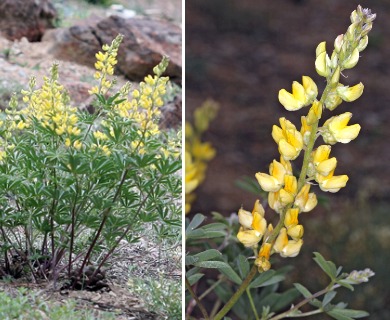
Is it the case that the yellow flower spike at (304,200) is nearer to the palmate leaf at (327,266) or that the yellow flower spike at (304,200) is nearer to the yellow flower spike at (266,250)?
the yellow flower spike at (266,250)

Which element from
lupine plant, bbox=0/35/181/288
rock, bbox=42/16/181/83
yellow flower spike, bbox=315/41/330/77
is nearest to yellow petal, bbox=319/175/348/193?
yellow flower spike, bbox=315/41/330/77

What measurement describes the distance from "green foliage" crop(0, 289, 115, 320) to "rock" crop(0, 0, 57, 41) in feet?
5.78

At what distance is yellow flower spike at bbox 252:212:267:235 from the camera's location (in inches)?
37.3

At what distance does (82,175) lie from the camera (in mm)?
1439

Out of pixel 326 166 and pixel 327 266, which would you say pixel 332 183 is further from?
pixel 327 266

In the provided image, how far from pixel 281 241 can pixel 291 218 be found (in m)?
0.04

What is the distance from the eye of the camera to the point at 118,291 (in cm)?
161

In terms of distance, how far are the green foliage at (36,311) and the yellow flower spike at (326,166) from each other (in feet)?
1.86

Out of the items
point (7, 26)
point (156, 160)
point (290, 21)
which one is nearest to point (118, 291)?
point (156, 160)

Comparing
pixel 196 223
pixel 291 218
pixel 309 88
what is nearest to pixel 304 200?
pixel 291 218

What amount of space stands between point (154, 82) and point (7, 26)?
1.81 metres

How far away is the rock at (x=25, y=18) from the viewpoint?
307 cm

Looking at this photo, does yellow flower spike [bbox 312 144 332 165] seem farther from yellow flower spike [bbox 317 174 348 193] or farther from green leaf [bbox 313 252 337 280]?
green leaf [bbox 313 252 337 280]

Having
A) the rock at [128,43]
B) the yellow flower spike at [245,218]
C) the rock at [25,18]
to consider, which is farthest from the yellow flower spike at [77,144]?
the rock at [25,18]
